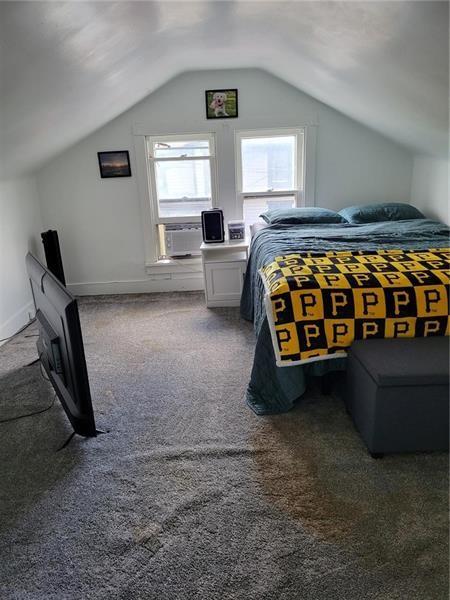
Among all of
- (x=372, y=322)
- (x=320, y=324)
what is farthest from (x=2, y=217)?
(x=372, y=322)

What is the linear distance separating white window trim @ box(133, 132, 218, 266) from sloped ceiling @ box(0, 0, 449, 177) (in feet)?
1.50

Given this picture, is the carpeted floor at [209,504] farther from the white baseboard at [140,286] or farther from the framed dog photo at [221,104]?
the framed dog photo at [221,104]

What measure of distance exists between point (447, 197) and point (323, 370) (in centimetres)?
220

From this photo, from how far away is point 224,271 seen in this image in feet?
12.2

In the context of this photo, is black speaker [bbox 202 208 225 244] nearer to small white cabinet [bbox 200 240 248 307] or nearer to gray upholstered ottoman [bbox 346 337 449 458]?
small white cabinet [bbox 200 240 248 307]

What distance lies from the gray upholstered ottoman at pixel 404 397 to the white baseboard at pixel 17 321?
8.73 ft

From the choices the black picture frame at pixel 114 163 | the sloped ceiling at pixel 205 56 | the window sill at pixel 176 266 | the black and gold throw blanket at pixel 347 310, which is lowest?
the window sill at pixel 176 266

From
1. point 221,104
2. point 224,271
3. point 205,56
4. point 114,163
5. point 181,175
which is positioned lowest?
point 224,271

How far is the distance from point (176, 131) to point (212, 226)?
0.96 metres

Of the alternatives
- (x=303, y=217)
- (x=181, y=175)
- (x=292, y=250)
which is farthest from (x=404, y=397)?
(x=181, y=175)

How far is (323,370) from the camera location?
2.18 meters

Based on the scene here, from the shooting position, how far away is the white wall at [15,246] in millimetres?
3307

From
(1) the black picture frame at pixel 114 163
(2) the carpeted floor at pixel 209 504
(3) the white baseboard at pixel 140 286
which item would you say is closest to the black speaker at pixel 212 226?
(3) the white baseboard at pixel 140 286

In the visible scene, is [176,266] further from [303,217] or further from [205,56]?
[205,56]
